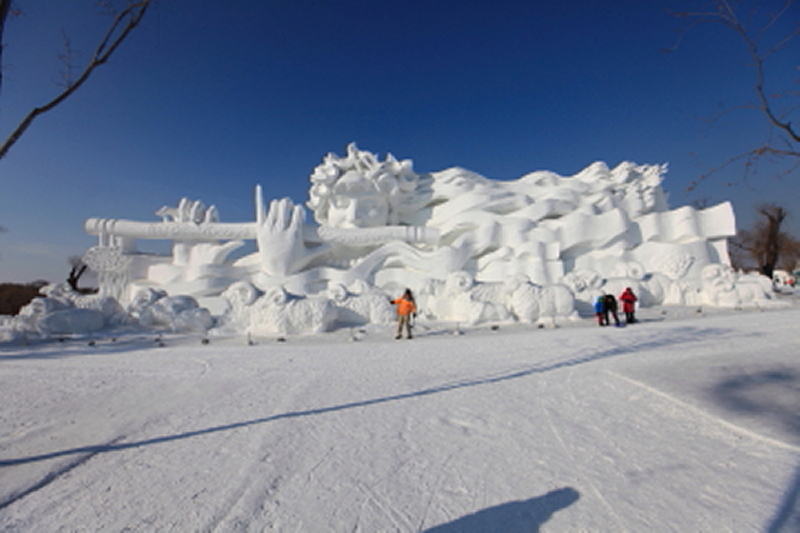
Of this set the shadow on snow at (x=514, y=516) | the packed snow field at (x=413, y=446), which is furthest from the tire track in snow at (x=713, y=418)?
the shadow on snow at (x=514, y=516)

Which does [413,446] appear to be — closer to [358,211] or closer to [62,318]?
[62,318]

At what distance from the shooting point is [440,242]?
14.1m

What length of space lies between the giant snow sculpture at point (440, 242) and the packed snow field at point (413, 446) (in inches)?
222

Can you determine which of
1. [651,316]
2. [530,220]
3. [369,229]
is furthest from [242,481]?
[530,220]

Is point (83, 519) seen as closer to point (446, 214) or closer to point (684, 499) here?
point (684, 499)

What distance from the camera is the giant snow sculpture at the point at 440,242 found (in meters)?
11.1

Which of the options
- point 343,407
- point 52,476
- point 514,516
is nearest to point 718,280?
point 343,407

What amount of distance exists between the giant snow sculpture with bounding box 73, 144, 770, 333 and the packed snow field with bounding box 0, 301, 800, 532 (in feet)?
18.5

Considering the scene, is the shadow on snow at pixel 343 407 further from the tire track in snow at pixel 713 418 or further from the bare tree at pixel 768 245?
the bare tree at pixel 768 245

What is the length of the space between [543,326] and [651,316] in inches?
137

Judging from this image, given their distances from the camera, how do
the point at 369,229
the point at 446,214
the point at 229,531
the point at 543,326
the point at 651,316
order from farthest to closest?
the point at 446,214
the point at 369,229
the point at 651,316
the point at 543,326
the point at 229,531

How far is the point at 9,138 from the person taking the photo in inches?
87.1

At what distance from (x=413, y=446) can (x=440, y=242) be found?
12.2 m

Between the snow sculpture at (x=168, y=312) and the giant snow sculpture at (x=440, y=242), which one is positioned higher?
the giant snow sculpture at (x=440, y=242)
